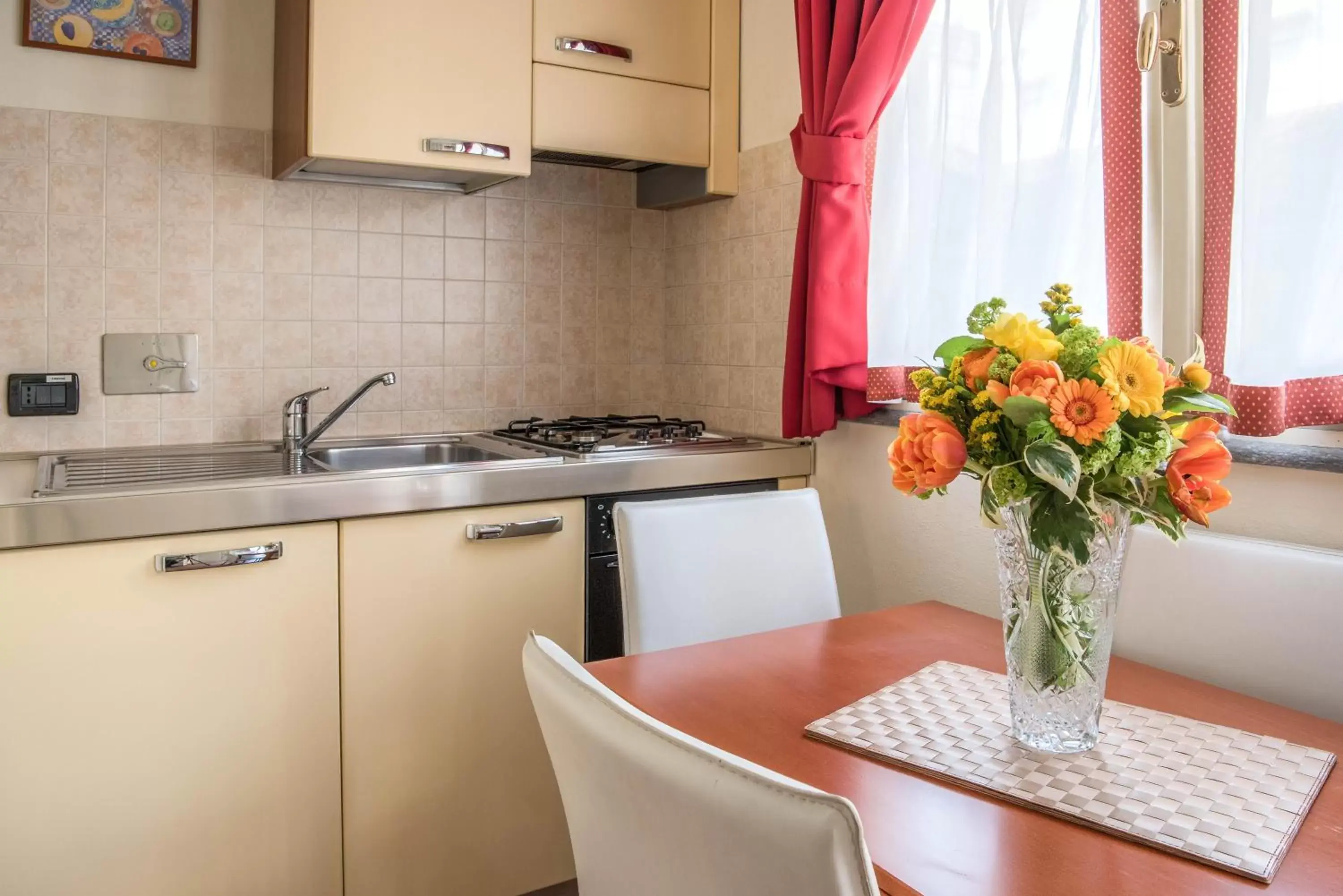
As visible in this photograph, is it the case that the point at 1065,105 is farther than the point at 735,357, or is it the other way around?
the point at 735,357

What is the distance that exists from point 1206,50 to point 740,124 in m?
1.29

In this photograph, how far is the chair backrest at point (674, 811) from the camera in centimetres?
57

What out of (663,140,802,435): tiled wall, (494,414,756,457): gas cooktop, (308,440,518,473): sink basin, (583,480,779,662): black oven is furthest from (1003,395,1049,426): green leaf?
(308,440,518,473): sink basin

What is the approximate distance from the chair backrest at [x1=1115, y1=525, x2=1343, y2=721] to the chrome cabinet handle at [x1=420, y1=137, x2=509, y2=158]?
1555mm

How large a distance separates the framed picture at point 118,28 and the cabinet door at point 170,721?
A: 3.94 ft

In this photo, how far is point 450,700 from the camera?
2012mm

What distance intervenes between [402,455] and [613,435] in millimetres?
559

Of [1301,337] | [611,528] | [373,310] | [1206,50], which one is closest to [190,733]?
[611,528]

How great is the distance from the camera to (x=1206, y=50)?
161cm

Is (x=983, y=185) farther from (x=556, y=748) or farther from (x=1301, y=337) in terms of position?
(x=556, y=748)

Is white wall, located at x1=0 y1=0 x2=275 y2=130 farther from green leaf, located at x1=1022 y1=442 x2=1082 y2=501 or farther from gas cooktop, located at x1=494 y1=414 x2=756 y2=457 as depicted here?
green leaf, located at x1=1022 y1=442 x2=1082 y2=501

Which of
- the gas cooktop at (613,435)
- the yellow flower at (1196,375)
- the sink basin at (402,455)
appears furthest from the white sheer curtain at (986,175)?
the sink basin at (402,455)

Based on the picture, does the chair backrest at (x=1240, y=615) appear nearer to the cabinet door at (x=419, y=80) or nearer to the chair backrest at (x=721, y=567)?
the chair backrest at (x=721, y=567)

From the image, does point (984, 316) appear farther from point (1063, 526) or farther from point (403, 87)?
→ point (403, 87)
